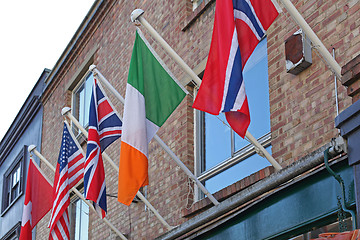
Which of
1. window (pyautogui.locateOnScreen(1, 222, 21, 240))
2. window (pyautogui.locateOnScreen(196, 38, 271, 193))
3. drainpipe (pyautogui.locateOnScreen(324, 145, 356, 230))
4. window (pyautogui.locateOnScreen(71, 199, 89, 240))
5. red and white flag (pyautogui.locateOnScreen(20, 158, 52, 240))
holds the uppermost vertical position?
window (pyautogui.locateOnScreen(1, 222, 21, 240))

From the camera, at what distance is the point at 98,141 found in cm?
946

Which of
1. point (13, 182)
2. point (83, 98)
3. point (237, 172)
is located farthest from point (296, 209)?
point (13, 182)

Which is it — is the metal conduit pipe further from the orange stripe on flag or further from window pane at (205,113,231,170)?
window pane at (205,113,231,170)

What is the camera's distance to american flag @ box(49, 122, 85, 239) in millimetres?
10453

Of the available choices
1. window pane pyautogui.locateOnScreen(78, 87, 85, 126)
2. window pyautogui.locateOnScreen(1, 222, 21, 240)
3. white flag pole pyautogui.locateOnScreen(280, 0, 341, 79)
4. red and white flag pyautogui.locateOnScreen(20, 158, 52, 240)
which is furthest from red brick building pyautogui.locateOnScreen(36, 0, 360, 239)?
window pyautogui.locateOnScreen(1, 222, 21, 240)

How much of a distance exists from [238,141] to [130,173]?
1784 millimetres

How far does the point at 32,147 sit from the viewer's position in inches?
487

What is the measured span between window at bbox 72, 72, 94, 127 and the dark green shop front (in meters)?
7.72

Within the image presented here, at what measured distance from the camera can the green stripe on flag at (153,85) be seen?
826 centimetres

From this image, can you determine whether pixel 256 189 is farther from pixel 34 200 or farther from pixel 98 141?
pixel 34 200

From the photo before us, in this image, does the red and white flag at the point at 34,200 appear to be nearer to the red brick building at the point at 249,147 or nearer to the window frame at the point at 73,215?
the red brick building at the point at 249,147

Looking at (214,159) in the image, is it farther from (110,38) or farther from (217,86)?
(110,38)

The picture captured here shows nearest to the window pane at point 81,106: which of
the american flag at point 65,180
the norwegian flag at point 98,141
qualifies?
the american flag at point 65,180

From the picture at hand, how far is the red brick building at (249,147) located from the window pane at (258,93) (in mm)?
16
